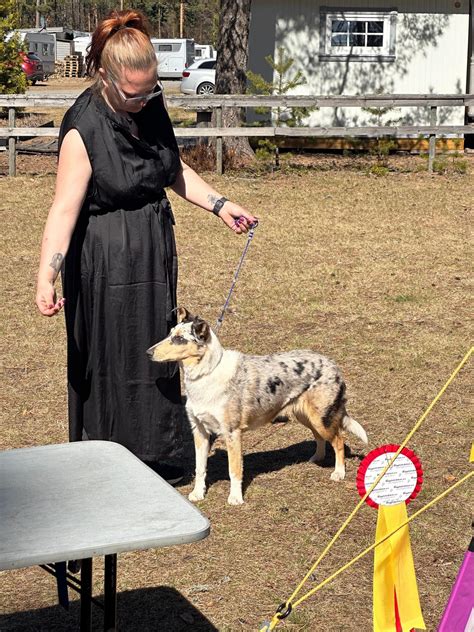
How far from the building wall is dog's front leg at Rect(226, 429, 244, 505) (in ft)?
48.1

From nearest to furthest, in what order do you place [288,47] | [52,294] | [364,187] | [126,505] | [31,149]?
[126,505] < [52,294] < [364,187] < [31,149] < [288,47]

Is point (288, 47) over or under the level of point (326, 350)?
over

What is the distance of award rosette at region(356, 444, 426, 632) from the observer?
3785 mm

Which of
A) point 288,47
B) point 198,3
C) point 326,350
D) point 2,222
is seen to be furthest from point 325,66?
point 198,3

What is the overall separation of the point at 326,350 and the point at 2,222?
19.4 ft

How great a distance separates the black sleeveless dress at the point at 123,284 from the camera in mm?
4941

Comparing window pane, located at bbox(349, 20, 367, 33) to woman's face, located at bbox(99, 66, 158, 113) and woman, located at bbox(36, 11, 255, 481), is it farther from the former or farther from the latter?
woman's face, located at bbox(99, 66, 158, 113)

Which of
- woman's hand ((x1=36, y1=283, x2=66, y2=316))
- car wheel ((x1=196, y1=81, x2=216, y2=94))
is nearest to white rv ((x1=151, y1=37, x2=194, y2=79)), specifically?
car wheel ((x1=196, y1=81, x2=216, y2=94))

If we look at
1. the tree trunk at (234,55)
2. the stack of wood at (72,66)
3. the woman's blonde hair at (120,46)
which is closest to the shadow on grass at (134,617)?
the woman's blonde hair at (120,46)

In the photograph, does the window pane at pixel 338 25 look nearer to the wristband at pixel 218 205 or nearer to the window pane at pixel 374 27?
the window pane at pixel 374 27

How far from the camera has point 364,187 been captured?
15.5m

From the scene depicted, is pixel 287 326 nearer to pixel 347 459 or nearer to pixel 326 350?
pixel 326 350

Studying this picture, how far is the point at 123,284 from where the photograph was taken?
16.9 feet

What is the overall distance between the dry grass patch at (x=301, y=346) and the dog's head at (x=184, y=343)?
2.74 feet
